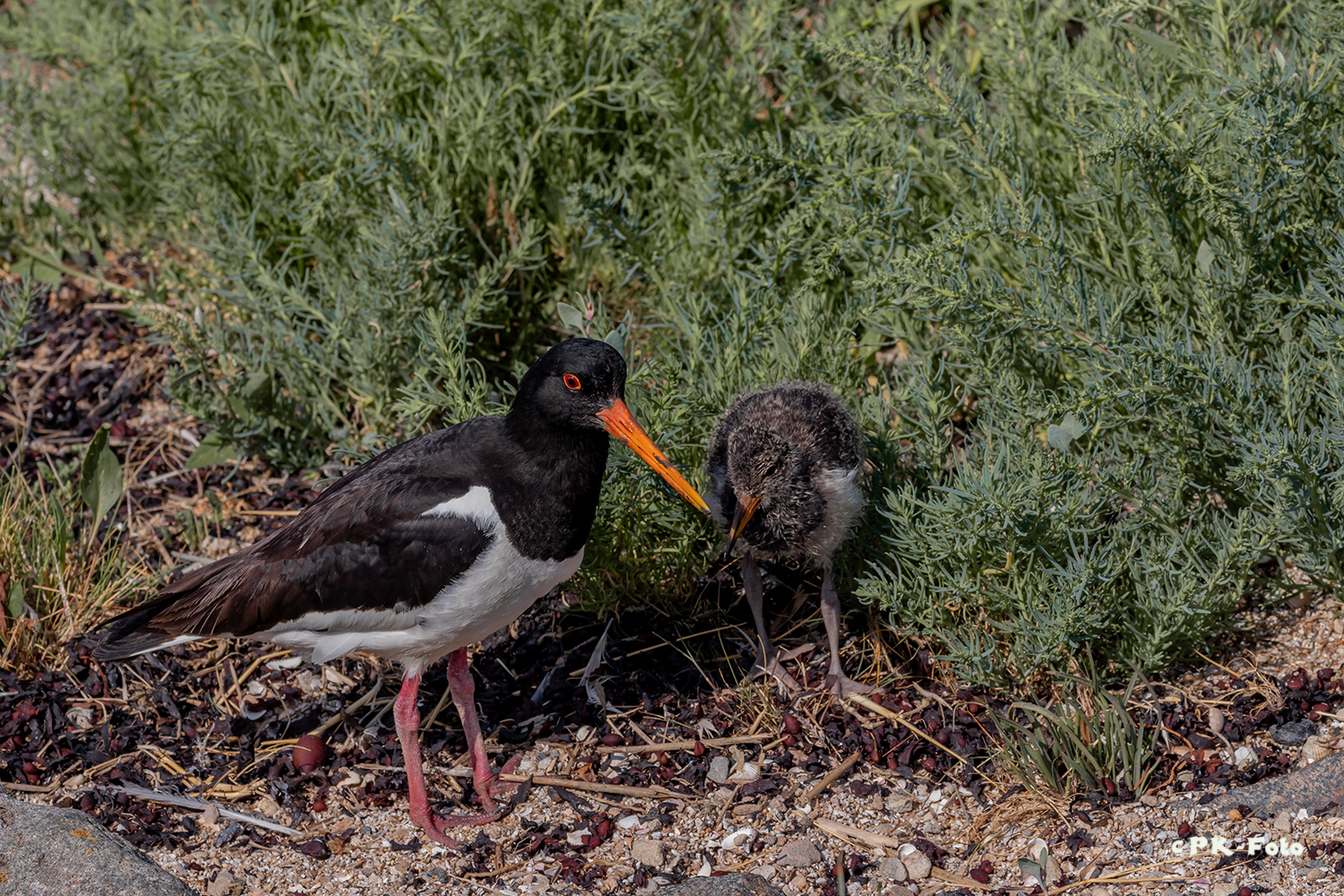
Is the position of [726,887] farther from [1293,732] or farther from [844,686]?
[1293,732]

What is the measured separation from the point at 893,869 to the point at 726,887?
597 millimetres

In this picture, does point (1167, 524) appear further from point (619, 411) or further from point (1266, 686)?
point (619, 411)

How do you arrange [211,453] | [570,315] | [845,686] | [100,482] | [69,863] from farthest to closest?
[211,453] < [100,482] < [570,315] < [845,686] < [69,863]

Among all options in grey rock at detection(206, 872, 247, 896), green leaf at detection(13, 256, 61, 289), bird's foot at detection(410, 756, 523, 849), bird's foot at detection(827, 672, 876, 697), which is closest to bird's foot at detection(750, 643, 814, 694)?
bird's foot at detection(827, 672, 876, 697)

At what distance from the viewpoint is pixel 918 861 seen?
12.4 ft

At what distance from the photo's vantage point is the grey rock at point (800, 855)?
384 cm

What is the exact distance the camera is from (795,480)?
426cm

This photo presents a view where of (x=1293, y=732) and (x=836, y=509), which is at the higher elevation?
(x=836, y=509)

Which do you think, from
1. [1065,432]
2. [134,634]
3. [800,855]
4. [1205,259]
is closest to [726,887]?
[800,855]

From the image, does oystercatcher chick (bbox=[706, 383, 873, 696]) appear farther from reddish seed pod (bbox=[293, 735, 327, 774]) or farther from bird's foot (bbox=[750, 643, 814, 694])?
reddish seed pod (bbox=[293, 735, 327, 774])

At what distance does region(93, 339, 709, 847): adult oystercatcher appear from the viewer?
157 inches

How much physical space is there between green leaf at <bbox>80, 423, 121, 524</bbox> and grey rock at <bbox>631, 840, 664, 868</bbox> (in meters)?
2.64

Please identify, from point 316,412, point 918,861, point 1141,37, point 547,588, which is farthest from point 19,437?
point 1141,37

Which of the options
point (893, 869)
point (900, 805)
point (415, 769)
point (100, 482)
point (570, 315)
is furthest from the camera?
point (100, 482)
